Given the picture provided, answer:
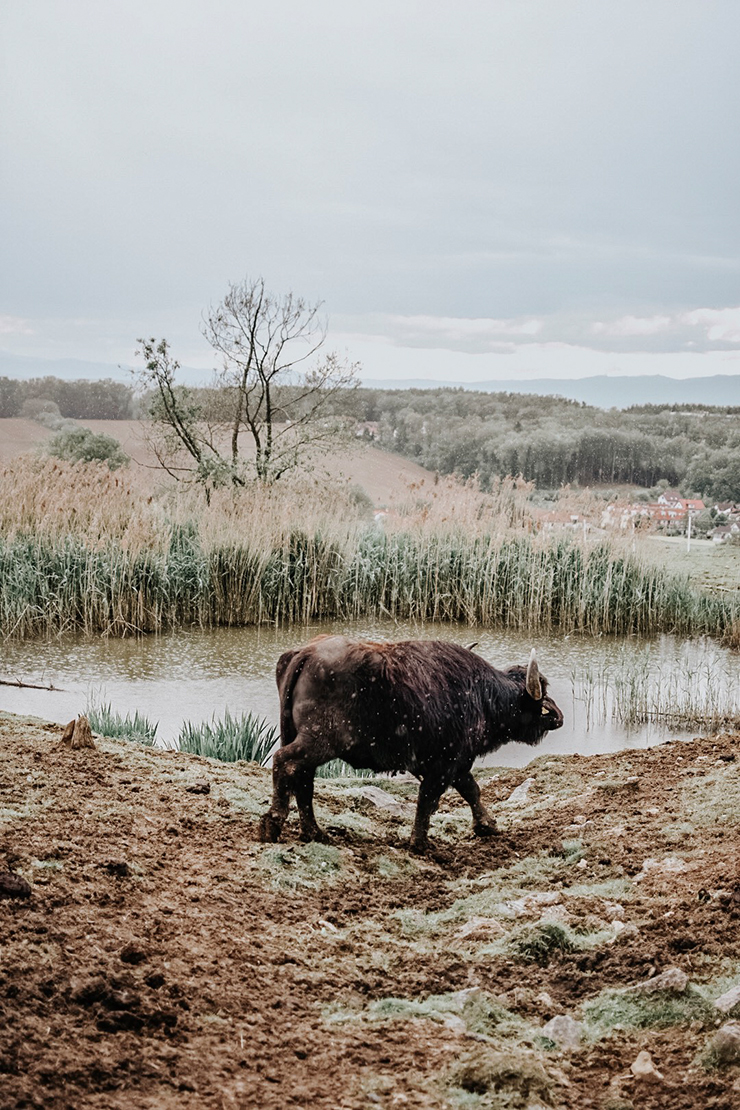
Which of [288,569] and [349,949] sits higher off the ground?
[288,569]

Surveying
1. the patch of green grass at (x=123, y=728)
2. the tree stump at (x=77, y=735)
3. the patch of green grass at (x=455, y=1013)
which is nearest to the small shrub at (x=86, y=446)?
the patch of green grass at (x=123, y=728)

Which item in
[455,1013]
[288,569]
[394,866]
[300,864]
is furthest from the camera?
[288,569]

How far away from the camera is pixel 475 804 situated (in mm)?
2678

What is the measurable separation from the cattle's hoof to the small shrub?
30.2ft

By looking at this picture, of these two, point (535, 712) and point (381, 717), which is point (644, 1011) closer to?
point (381, 717)

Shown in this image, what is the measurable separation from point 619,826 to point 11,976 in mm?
1696

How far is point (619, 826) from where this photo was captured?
8.51 ft

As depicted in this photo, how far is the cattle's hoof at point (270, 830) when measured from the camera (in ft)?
7.79

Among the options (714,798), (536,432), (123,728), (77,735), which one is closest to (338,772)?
(123,728)

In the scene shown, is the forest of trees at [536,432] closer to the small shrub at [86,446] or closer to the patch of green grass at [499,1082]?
the small shrub at [86,446]

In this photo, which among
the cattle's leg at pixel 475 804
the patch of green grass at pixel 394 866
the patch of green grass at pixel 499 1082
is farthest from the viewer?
the cattle's leg at pixel 475 804

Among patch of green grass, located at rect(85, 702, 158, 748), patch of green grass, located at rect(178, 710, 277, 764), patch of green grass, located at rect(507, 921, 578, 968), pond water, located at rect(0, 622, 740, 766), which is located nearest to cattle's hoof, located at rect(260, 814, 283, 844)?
patch of green grass, located at rect(507, 921, 578, 968)

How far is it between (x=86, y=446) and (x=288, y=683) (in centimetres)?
962

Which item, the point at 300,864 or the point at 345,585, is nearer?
the point at 300,864
